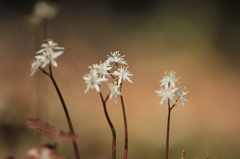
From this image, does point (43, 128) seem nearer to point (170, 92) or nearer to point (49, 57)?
point (49, 57)

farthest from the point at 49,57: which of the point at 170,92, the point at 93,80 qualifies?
the point at 170,92

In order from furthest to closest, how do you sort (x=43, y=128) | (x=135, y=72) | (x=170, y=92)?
(x=135, y=72) → (x=170, y=92) → (x=43, y=128)

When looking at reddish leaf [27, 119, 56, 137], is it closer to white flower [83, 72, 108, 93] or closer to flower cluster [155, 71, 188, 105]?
white flower [83, 72, 108, 93]

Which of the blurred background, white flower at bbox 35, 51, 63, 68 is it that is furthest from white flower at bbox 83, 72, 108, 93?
the blurred background

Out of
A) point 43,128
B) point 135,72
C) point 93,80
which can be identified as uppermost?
point 135,72

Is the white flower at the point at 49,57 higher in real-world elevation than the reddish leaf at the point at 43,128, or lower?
higher

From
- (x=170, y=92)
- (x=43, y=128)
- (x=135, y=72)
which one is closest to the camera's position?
(x=43, y=128)

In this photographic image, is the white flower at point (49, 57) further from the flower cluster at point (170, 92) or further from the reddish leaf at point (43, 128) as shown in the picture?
the flower cluster at point (170, 92)

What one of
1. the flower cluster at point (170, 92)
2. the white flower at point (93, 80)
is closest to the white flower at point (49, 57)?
the white flower at point (93, 80)

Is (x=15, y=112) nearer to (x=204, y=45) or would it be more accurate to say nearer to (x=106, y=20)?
(x=106, y=20)
